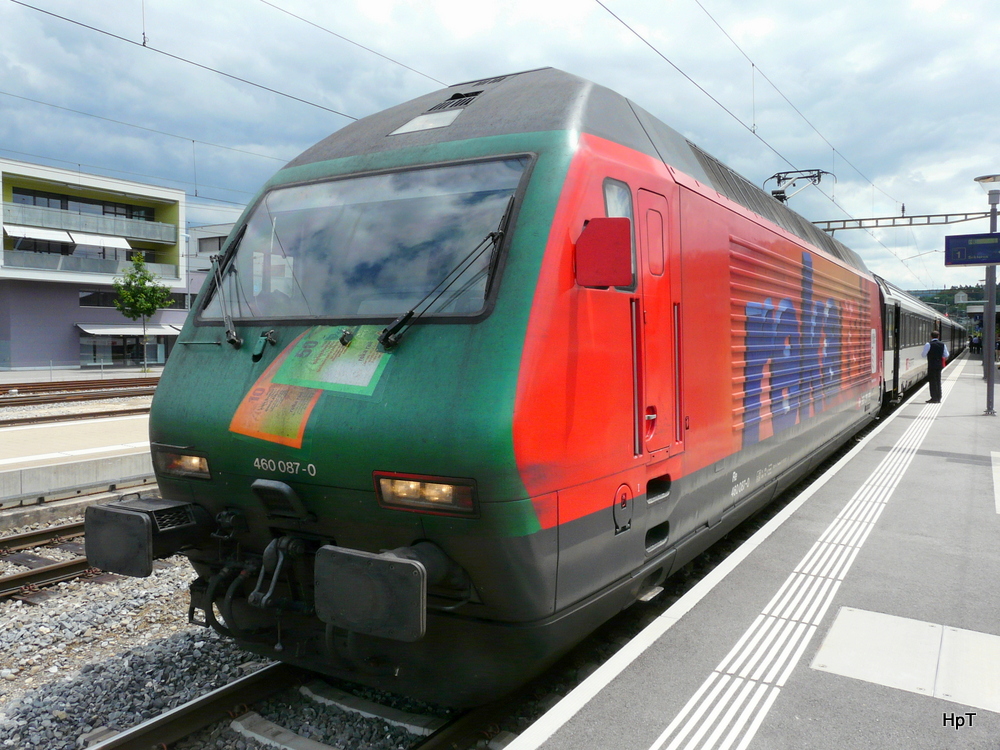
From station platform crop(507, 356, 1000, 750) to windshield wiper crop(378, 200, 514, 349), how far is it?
171 centimetres

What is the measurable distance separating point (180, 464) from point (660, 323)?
2.64 meters

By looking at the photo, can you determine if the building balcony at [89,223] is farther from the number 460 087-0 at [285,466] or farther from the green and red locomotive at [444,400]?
the number 460 087-0 at [285,466]

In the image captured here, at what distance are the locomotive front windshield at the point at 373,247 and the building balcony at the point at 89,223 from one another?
3631cm

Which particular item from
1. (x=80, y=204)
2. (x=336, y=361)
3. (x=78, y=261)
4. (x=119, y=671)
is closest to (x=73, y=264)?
(x=78, y=261)

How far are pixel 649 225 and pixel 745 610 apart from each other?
2228 mm

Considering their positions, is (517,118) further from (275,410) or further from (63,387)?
(63,387)

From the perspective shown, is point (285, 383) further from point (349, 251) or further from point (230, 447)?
point (349, 251)

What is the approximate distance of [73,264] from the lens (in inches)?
1452

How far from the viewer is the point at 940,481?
27.7 feet

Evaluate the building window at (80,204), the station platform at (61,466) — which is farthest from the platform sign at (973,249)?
the building window at (80,204)

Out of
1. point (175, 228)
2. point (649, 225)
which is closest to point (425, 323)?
point (649, 225)

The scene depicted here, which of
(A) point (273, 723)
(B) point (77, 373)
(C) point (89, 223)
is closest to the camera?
(A) point (273, 723)

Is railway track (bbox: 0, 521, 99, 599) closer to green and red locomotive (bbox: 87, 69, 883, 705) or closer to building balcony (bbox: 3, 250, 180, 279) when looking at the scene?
green and red locomotive (bbox: 87, 69, 883, 705)

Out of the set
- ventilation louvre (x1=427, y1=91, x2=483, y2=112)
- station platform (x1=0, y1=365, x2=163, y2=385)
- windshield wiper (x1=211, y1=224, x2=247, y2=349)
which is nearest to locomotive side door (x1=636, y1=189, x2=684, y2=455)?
ventilation louvre (x1=427, y1=91, x2=483, y2=112)
